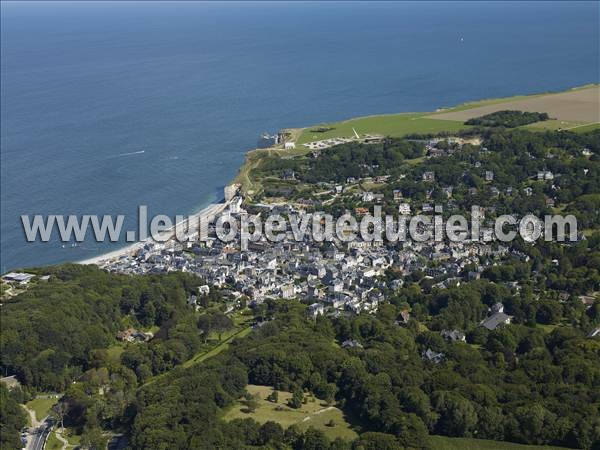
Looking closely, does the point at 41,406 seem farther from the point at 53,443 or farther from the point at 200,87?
the point at 200,87

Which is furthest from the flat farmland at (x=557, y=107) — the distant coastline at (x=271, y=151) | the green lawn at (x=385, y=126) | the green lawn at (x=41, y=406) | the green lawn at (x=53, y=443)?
the green lawn at (x=53, y=443)

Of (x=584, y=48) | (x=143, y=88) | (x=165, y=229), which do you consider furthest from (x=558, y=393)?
(x=584, y=48)

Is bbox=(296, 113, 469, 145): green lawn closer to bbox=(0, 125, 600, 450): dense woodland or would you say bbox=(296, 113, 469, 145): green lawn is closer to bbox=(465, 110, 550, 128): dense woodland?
bbox=(465, 110, 550, 128): dense woodland

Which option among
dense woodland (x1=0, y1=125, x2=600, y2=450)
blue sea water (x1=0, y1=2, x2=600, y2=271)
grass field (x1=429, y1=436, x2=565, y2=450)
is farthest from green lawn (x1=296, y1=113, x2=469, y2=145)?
grass field (x1=429, y1=436, x2=565, y2=450)

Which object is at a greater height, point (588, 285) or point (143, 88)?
point (143, 88)

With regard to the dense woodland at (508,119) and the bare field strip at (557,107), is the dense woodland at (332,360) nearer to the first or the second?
the dense woodland at (508,119)

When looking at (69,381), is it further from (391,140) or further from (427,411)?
(391,140)

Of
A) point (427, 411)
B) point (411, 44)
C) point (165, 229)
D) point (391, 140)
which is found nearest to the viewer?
point (427, 411)
